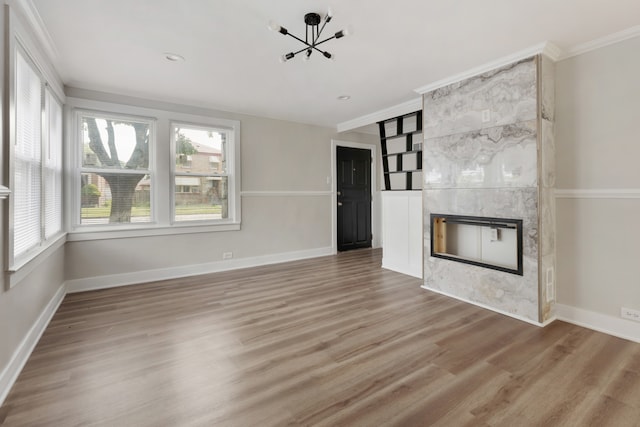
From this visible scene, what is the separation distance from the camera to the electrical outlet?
2356mm

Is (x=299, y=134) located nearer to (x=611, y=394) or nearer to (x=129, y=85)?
(x=129, y=85)

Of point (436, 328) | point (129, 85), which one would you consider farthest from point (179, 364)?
point (129, 85)

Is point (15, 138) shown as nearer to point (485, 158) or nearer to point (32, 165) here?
Result: point (32, 165)

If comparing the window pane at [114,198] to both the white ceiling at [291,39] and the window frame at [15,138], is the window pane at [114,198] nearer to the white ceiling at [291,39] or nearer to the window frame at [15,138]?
the window frame at [15,138]

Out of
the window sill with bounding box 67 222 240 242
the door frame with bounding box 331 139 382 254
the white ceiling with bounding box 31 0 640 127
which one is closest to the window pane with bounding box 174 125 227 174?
the white ceiling with bounding box 31 0 640 127

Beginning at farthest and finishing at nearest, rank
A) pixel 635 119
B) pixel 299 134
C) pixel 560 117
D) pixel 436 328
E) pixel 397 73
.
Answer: pixel 299 134 < pixel 397 73 < pixel 560 117 < pixel 436 328 < pixel 635 119

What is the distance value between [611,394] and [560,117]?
2254 mm

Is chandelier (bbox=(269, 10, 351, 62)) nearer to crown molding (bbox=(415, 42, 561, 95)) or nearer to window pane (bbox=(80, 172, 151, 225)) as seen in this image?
crown molding (bbox=(415, 42, 561, 95))

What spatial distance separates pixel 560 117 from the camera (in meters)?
2.76

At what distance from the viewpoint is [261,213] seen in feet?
16.3

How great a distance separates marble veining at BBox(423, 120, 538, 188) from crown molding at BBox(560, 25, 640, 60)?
0.72m

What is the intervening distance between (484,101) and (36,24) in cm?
385

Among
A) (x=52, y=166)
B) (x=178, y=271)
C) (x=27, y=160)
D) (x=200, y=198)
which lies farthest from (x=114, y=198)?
(x=27, y=160)

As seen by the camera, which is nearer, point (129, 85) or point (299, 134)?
point (129, 85)
